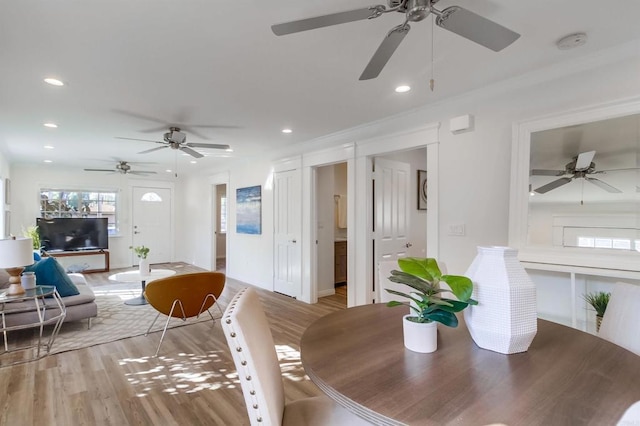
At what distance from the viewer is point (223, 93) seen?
119 inches

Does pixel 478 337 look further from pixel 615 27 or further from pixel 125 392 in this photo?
pixel 125 392

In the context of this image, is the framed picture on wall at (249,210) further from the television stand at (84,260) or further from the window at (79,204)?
the window at (79,204)

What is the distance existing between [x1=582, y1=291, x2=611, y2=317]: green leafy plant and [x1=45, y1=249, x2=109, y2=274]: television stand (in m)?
8.53

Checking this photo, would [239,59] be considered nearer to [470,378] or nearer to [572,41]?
[572,41]

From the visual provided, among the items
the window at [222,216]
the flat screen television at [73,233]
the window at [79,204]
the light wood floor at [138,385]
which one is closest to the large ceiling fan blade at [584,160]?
the light wood floor at [138,385]

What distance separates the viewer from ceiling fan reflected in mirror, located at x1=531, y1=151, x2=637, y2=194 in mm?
2359

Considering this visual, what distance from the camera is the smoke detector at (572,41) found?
2.05m

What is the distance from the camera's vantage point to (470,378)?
3.37ft

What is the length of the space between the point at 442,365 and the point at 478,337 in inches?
8.9

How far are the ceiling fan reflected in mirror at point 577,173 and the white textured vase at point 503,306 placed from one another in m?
1.73

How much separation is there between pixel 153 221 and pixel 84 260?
171cm

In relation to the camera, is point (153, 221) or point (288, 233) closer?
point (288, 233)

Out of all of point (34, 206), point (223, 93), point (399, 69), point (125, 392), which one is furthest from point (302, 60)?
point (34, 206)

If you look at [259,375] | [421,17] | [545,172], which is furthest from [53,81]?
[545,172]
